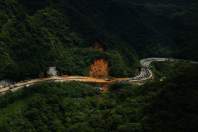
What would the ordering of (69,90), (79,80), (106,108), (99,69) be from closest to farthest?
1. (106,108)
2. (69,90)
3. (79,80)
4. (99,69)

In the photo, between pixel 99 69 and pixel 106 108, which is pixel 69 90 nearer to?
pixel 106 108

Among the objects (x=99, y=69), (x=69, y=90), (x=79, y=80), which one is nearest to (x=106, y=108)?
(x=69, y=90)

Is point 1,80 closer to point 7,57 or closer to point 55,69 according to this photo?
point 7,57

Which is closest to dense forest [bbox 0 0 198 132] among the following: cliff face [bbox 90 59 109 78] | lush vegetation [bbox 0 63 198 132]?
lush vegetation [bbox 0 63 198 132]

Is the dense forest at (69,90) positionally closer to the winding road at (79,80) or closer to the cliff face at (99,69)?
the cliff face at (99,69)

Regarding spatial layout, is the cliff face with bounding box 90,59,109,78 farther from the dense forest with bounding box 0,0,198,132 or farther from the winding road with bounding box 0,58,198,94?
the winding road with bounding box 0,58,198,94
